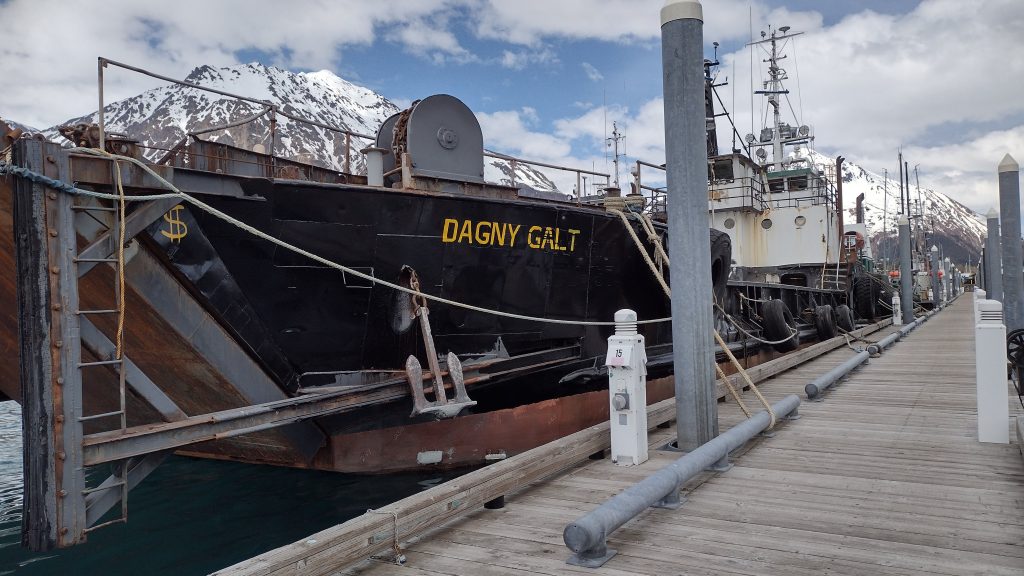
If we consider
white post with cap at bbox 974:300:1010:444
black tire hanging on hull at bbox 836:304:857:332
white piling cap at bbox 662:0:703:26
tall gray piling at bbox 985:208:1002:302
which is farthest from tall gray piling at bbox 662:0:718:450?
black tire hanging on hull at bbox 836:304:857:332

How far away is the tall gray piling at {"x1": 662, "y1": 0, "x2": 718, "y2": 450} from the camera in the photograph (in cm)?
509

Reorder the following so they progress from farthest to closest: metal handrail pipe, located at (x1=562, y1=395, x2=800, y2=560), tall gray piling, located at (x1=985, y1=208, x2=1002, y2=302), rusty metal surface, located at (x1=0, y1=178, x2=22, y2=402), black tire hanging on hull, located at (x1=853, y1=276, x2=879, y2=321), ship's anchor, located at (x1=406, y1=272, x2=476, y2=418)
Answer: black tire hanging on hull, located at (x1=853, y1=276, x2=879, y2=321) < tall gray piling, located at (x1=985, y1=208, x2=1002, y2=302) < ship's anchor, located at (x1=406, y1=272, x2=476, y2=418) < rusty metal surface, located at (x1=0, y1=178, x2=22, y2=402) < metal handrail pipe, located at (x1=562, y1=395, x2=800, y2=560)

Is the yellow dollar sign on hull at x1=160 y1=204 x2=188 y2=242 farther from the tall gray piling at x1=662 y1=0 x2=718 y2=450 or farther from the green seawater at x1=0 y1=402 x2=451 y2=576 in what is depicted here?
the tall gray piling at x1=662 y1=0 x2=718 y2=450

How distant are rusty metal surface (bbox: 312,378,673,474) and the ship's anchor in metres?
0.89

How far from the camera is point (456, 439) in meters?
7.63

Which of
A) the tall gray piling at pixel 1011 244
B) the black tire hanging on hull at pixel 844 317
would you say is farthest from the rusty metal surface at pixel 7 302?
the black tire hanging on hull at pixel 844 317

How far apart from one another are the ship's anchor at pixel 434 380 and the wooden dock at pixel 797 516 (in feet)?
5.93

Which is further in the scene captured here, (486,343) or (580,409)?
(580,409)

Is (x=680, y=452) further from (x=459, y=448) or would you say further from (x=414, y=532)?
(x=459, y=448)

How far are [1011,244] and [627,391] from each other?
10129 millimetres

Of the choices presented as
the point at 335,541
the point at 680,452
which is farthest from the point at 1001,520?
the point at 335,541

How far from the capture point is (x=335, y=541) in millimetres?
3227

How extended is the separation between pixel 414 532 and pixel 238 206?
3720 millimetres

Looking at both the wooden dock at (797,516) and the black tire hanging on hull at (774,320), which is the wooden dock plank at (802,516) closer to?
the wooden dock at (797,516)
